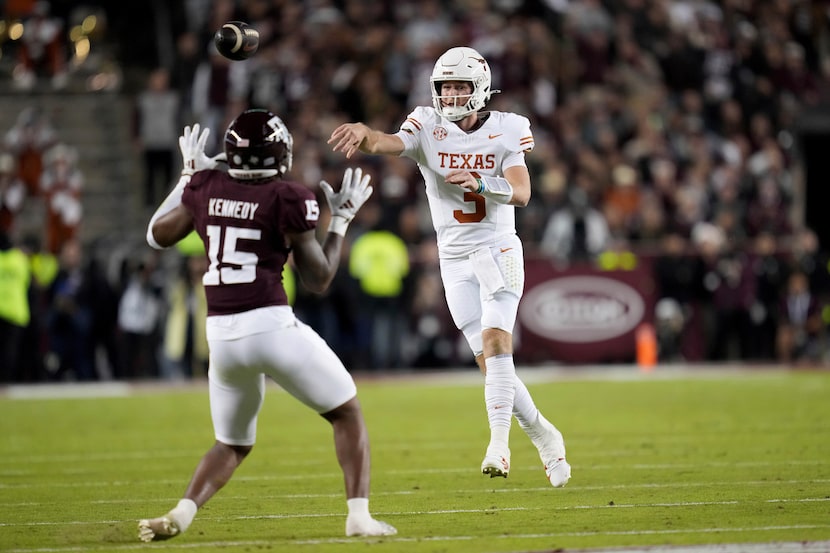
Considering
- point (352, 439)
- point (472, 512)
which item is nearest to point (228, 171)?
point (352, 439)

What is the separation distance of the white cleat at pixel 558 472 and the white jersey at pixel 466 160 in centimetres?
126

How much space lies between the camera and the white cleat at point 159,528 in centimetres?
622

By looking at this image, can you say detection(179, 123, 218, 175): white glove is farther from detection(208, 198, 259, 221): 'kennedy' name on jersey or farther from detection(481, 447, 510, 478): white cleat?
detection(481, 447, 510, 478): white cleat

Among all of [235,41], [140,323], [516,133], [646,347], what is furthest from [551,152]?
[235,41]

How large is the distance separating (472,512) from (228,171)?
216 cm

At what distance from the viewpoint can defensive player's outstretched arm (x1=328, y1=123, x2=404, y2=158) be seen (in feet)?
24.6

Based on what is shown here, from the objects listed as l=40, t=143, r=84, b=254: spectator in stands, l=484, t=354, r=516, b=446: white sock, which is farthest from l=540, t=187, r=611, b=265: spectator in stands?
l=484, t=354, r=516, b=446: white sock

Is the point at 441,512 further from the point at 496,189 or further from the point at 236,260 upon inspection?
the point at 236,260

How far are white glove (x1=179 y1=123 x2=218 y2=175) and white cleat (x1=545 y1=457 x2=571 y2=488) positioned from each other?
2.65 m

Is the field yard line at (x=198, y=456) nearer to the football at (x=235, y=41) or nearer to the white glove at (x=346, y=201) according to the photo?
the white glove at (x=346, y=201)

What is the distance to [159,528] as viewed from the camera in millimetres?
6230

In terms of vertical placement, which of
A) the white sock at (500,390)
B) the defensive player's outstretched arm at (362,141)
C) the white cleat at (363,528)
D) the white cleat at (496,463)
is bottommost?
the white cleat at (496,463)

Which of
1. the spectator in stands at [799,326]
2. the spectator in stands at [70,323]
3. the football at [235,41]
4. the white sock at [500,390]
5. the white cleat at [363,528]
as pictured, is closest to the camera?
the white cleat at [363,528]

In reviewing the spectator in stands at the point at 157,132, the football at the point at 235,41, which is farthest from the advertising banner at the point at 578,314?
the football at the point at 235,41
